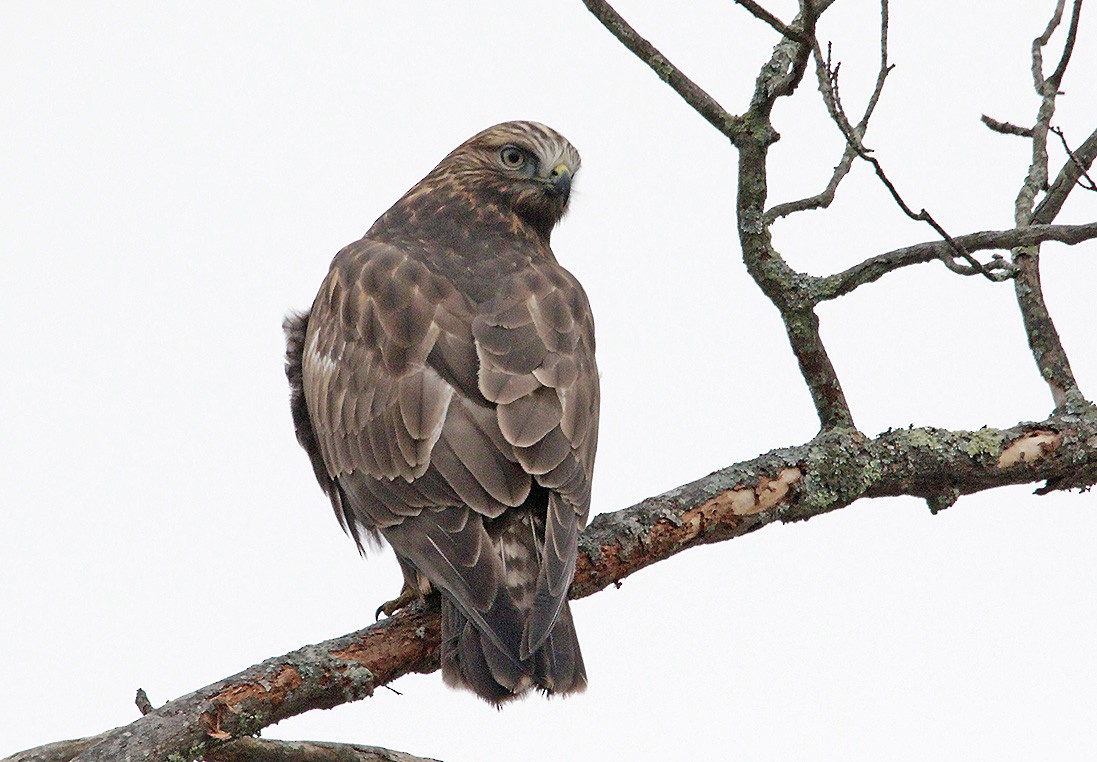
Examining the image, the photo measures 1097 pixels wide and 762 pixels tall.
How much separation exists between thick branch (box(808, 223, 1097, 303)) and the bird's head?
1879 millimetres

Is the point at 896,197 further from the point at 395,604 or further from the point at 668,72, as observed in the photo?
the point at 395,604

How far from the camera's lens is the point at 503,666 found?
4.35 metres

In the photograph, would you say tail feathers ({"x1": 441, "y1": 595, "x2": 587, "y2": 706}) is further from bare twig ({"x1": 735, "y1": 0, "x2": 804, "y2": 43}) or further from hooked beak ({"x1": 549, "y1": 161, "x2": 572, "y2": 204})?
hooked beak ({"x1": 549, "y1": 161, "x2": 572, "y2": 204})

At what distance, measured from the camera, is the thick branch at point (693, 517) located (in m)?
3.98

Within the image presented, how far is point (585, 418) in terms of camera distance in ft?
17.0

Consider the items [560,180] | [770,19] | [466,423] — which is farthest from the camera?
[560,180]

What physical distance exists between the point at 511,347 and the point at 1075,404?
2.14 meters

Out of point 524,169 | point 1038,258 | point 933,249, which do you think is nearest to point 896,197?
point 933,249

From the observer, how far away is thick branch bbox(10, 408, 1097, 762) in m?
3.98

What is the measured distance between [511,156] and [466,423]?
7.76 ft

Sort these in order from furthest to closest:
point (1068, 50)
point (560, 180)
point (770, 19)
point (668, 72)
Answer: point (560, 180)
point (1068, 50)
point (668, 72)
point (770, 19)

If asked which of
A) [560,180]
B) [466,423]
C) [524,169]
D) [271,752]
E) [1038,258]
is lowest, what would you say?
[271,752]

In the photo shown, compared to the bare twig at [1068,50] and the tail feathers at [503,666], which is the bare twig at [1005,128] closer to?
the bare twig at [1068,50]

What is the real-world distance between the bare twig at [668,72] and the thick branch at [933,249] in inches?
25.4
